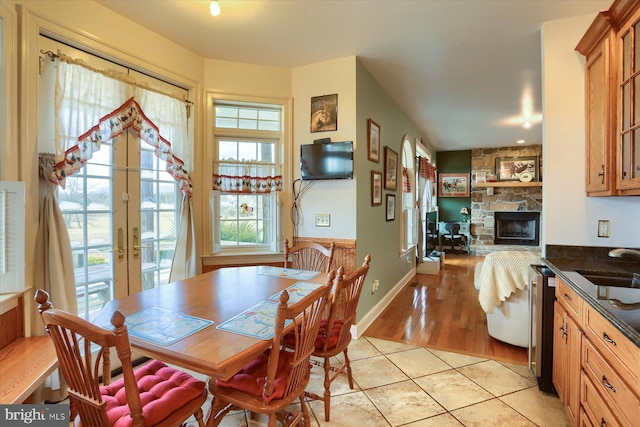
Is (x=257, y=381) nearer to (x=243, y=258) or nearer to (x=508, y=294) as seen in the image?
(x=243, y=258)

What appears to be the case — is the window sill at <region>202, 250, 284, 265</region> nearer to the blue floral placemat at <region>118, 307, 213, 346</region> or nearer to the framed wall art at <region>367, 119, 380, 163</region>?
the framed wall art at <region>367, 119, 380, 163</region>

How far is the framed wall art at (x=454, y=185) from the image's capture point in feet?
27.0

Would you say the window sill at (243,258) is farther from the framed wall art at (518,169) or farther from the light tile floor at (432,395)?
the framed wall art at (518,169)

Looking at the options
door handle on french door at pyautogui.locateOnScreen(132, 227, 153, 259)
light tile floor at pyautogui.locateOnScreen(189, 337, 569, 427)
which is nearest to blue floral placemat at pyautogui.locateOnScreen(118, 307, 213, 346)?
light tile floor at pyautogui.locateOnScreen(189, 337, 569, 427)

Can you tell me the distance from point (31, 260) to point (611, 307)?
3.00m

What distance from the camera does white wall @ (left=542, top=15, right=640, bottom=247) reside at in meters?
2.27

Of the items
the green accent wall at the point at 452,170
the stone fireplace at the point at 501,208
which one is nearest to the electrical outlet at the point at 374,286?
the stone fireplace at the point at 501,208

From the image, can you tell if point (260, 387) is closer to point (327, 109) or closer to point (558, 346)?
point (558, 346)

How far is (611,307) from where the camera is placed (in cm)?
124

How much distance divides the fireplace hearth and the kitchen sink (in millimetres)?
6583

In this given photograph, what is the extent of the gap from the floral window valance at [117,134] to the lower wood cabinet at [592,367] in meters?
2.91

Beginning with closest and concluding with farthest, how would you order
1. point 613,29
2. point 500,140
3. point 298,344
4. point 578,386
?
1. point 298,344
2. point 578,386
3. point 613,29
4. point 500,140

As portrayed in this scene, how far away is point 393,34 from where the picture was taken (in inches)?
104

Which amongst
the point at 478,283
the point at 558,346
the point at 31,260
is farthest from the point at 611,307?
the point at 31,260
